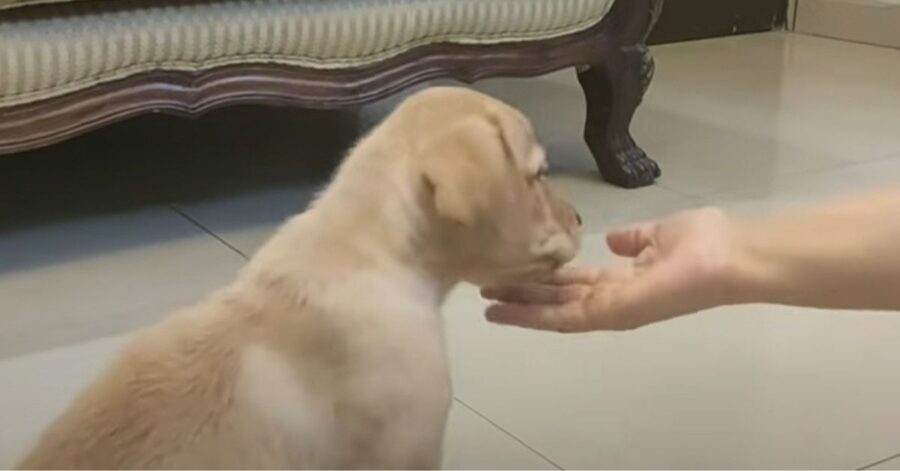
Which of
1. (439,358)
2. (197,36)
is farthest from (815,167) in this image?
(439,358)

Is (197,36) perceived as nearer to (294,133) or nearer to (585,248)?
(585,248)

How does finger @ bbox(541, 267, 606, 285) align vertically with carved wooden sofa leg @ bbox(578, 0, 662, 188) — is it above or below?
above

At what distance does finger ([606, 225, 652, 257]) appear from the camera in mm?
1180

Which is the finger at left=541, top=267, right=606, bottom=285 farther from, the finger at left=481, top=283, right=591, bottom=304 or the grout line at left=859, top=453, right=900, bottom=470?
the grout line at left=859, top=453, right=900, bottom=470

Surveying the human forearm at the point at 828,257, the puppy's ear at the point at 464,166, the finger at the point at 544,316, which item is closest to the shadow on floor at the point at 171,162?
the finger at the point at 544,316

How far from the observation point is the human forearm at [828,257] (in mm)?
976

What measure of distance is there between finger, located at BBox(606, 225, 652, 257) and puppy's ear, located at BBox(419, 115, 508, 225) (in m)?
0.22

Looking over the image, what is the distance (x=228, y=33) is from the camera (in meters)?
1.79

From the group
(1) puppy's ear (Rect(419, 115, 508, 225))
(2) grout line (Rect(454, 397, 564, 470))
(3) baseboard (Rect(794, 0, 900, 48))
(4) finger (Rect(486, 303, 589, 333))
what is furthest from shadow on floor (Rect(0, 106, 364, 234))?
(3) baseboard (Rect(794, 0, 900, 48))

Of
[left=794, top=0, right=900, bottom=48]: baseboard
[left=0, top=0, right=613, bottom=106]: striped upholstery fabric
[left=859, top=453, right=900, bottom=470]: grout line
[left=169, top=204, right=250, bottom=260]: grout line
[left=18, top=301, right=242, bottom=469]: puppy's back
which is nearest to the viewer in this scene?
[left=18, top=301, right=242, bottom=469]: puppy's back

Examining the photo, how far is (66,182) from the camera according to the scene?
7.32 feet

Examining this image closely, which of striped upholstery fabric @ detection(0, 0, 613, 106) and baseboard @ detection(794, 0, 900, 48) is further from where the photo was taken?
baseboard @ detection(794, 0, 900, 48)

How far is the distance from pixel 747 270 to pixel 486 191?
0.71ft

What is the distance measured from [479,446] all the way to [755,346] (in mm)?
408
